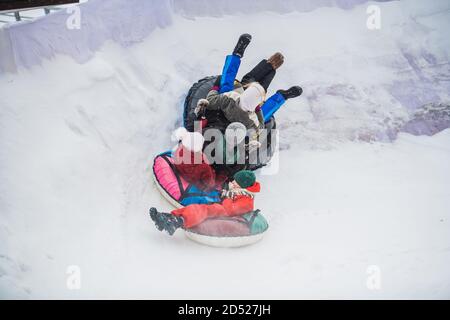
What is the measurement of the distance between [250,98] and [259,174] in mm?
618

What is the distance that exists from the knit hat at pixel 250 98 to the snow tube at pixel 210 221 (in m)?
0.61

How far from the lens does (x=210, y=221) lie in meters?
2.33

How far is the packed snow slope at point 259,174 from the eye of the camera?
216cm

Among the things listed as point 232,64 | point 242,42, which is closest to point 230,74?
point 232,64

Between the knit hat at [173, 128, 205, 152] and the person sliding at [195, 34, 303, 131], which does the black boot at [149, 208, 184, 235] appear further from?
the person sliding at [195, 34, 303, 131]

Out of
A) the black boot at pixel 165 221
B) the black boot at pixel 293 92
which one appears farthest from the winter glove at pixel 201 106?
the black boot at pixel 165 221

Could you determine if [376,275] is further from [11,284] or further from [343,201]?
[11,284]

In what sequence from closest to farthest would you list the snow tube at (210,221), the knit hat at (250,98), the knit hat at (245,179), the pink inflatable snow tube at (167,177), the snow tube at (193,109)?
the snow tube at (210,221) < the knit hat at (245,179) < the pink inflatable snow tube at (167,177) < the knit hat at (250,98) < the snow tube at (193,109)

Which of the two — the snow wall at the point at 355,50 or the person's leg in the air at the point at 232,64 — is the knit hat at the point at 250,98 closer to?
the person's leg in the air at the point at 232,64

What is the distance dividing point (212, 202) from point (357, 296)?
0.94 metres

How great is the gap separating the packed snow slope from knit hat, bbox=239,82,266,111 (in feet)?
1.92

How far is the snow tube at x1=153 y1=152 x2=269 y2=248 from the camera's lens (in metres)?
2.32

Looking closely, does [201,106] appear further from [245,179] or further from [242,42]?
[245,179]

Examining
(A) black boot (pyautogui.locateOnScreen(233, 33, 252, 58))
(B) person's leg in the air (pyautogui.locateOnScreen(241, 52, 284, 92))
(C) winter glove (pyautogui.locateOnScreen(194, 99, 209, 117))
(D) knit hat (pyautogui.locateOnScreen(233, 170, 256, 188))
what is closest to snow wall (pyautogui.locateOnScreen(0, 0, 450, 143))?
(B) person's leg in the air (pyautogui.locateOnScreen(241, 52, 284, 92))
